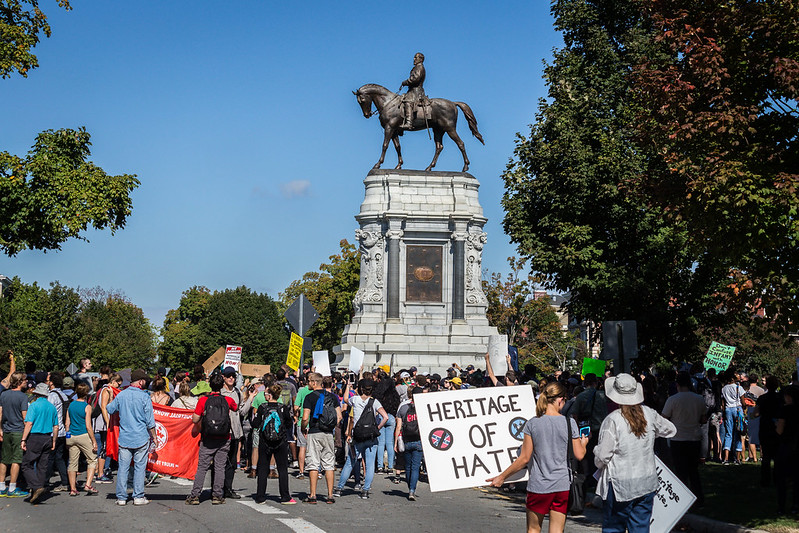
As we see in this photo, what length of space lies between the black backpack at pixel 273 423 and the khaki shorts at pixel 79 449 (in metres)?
2.75

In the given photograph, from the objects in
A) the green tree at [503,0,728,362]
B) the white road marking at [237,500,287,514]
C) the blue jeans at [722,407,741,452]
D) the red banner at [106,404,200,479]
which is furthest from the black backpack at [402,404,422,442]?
the green tree at [503,0,728,362]

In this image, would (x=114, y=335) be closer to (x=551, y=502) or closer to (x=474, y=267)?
(x=474, y=267)

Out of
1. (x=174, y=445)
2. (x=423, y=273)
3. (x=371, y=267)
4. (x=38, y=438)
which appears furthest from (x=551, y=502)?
(x=371, y=267)

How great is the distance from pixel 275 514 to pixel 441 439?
9.41 feet

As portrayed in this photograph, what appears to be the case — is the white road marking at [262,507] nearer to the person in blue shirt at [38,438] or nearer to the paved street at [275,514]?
the paved street at [275,514]

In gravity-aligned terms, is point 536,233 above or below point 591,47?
below

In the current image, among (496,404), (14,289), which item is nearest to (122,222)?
(496,404)

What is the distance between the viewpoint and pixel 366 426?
1516 cm

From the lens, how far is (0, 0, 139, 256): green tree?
22.1 m

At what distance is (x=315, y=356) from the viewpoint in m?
26.8

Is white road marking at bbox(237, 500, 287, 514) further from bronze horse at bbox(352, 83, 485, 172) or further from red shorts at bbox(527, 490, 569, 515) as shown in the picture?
bronze horse at bbox(352, 83, 485, 172)

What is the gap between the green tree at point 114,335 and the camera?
86.8 m

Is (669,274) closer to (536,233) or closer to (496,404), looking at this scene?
(536,233)

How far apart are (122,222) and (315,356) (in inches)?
242
